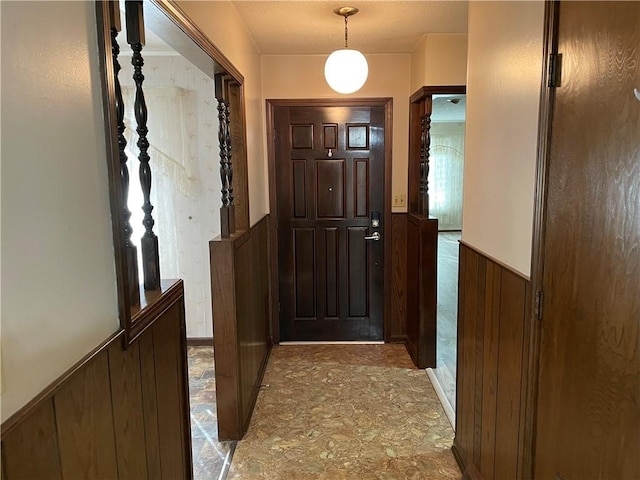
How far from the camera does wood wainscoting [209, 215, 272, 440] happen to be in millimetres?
2375

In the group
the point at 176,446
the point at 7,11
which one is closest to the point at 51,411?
the point at 7,11

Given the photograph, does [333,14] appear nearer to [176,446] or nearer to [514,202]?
[514,202]

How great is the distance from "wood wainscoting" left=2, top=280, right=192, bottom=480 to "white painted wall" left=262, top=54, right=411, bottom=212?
243 cm

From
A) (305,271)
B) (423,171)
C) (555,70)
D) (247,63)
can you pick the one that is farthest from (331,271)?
(555,70)

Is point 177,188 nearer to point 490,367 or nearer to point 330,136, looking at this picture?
point 330,136

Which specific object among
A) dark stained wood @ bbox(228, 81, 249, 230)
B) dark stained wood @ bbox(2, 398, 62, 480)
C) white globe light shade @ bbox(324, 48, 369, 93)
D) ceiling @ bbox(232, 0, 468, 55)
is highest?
ceiling @ bbox(232, 0, 468, 55)

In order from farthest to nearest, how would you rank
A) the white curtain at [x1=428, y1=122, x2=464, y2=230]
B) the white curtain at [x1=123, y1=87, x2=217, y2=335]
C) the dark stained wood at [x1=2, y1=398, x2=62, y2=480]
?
1. the white curtain at [x1=428, y1=122, x2=464, y2=230]
2. the white curtain at [x1=123, y1=87, x2=217, y2=335]
3. the dark stained wood at [x1=2, y1=398, x2=62, y2=480]

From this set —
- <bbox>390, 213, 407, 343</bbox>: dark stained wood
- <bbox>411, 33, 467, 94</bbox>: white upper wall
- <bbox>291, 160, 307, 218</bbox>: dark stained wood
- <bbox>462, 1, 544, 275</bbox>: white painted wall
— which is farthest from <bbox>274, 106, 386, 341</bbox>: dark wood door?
<bbox>462, 1, 544, 275</bbox>: white painted wall

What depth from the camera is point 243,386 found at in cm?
265

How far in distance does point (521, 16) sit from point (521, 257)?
2.69 feet

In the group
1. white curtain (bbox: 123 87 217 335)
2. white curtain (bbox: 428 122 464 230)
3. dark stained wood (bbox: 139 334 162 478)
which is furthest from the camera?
white curtain (bbox: 428 122 464 230)

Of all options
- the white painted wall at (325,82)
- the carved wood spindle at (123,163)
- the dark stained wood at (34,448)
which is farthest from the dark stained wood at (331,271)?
the dark stained wood at (34,448)

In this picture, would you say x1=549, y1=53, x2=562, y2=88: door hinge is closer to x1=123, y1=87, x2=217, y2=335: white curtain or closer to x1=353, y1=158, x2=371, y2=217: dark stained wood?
x1=353, y1=158, x2=371, y2=217: dark stained wood

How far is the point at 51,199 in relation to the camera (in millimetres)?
862
